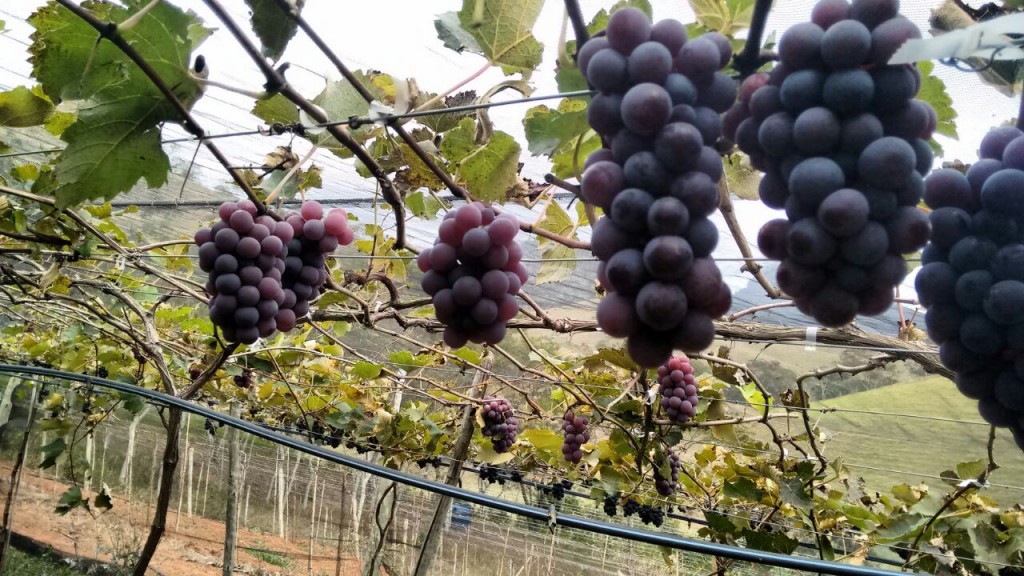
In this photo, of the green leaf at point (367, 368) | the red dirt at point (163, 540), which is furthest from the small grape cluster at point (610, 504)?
the red dirt at point (163, 540)

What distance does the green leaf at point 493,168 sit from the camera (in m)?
0.76

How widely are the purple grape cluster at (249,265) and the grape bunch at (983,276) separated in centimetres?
87

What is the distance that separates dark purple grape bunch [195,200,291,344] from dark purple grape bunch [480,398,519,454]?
1.83 metres

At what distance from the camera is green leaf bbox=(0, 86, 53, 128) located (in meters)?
1.30

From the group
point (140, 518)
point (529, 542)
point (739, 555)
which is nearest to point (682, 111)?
point (739, 555)

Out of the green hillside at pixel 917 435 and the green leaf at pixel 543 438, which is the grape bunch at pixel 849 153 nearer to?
the green hillside at pixel 917 435

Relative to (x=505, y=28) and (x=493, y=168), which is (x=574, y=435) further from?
(x=505, y=28)

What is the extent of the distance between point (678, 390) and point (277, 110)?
4.80 feet

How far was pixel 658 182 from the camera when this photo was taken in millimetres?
402

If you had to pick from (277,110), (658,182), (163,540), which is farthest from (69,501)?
(163,540)

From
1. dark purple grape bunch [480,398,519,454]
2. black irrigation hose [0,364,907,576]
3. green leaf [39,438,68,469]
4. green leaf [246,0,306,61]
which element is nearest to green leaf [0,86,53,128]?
black irrigation hose [0,364,907,576]

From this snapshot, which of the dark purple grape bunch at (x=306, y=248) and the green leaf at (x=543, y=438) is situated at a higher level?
the dark purple grape bunch at (x=306, y=248)

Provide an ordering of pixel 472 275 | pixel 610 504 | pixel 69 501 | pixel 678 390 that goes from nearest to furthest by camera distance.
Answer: pixel 472 275 → pixel 678 390 → pixel 610 504 → pixel 69 501

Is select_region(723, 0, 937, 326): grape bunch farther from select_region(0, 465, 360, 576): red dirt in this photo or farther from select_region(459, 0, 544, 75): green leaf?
select_region(0, 465, 360, 576): red dirt
